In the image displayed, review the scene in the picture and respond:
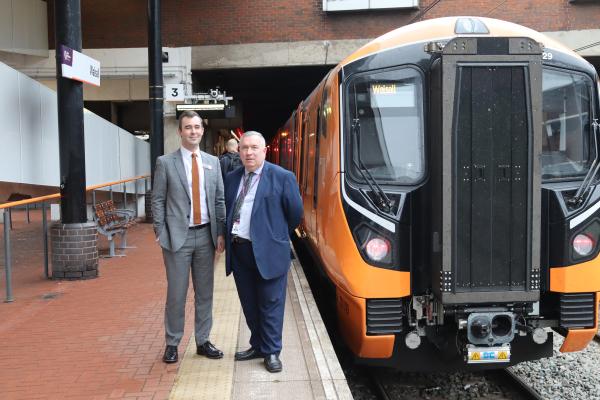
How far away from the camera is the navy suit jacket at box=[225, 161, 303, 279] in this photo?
4215 mm

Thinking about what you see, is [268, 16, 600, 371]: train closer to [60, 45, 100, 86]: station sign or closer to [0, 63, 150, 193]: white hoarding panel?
[60, 45, 100, 86]: station sign

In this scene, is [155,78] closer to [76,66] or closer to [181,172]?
[76,66]

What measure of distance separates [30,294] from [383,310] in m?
4.84

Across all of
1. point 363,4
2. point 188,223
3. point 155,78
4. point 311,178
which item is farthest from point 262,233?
point 363,4

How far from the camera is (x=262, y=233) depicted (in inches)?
166

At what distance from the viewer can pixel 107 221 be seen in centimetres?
1022

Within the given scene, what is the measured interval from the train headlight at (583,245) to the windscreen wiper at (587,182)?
0.82 ft

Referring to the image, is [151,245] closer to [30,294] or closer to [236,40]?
[30,294]

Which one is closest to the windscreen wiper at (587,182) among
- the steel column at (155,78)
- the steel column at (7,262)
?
the steel column at (7,262)

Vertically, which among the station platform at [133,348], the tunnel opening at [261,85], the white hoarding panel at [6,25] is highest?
the white hoarding panel at [6,25]

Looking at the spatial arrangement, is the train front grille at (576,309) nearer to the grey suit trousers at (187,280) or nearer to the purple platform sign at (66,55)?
the grey suit trousers at (187,280)

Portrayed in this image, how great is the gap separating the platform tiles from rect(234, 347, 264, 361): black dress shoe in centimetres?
4

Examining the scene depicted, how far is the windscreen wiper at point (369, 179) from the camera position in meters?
4.61

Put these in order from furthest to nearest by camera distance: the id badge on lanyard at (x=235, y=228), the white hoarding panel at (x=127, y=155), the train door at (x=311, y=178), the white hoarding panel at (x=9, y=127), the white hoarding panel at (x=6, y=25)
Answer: the white hoarding panel at (x=127, y=155) → the white hoarding panel at (x=6, y=25) → the white hoarding panel at (x=9, y=127) → the train door at (x=311, y=178) → the id badge on lanyard at (x=235, y=228)
